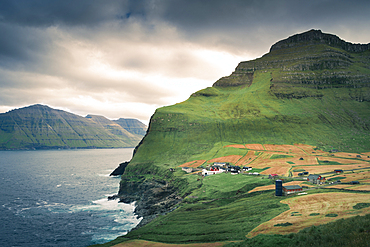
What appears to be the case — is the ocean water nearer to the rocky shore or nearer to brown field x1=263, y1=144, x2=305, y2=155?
the rocky shore

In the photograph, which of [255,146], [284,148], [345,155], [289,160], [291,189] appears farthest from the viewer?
[255,146]

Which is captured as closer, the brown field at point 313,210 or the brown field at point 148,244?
the brown field at point 313,210

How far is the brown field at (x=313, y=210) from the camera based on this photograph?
40.7 metres

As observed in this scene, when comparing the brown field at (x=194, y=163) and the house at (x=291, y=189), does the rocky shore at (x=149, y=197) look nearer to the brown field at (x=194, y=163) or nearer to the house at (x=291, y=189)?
the brown field at (x=194, y=163)

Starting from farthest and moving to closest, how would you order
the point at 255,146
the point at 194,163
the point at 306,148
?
the point at 255,146
the point at 306,148
the point at 194,163

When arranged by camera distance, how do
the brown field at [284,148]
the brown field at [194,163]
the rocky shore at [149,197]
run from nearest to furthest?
the rocky shore at [149,197], the brown field at [194,163], the brown field at [284,148]

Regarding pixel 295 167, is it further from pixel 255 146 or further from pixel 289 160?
pixel 255 146

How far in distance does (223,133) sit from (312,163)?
85.2m

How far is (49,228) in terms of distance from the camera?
8144 centimetres

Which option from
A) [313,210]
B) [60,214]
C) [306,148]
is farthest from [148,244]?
[306,148]

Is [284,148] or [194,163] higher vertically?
[284,148]

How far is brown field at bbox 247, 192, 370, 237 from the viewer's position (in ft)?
133

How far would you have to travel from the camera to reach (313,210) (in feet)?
157

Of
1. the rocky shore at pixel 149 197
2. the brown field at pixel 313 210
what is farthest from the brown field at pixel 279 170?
the brown field at pixel 313 210
